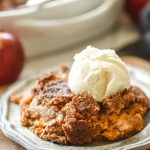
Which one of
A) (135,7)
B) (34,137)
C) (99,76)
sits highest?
(99,76)

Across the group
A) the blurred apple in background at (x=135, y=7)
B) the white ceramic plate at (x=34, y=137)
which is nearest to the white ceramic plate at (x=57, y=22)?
the blurred apple in background at (x=135, y=7)

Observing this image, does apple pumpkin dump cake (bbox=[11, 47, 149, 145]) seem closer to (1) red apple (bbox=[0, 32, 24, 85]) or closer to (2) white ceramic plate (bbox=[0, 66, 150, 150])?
(2) white ceramic plate (bbox=[0, 66, 150, 150])

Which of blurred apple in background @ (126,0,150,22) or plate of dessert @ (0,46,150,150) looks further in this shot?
blurred apple in background @ (126,0,150,22)

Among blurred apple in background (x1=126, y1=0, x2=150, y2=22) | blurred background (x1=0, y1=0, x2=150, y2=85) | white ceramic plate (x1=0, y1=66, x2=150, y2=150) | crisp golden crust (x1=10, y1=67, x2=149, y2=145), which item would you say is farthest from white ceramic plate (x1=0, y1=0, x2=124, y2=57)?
crisp golden crust (x1=10, y1=67, x2=149, y2=145)

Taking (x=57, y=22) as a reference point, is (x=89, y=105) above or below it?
above

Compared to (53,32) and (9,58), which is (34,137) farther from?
(53,32)

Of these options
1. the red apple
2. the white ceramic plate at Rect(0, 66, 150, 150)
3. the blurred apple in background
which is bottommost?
the blurred apple in background

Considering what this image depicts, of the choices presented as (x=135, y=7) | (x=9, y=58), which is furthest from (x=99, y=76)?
(x=135, y=7)

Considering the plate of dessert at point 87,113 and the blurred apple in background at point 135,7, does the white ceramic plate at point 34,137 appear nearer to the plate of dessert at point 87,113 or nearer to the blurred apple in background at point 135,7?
the plate of dessert at point 87,113
